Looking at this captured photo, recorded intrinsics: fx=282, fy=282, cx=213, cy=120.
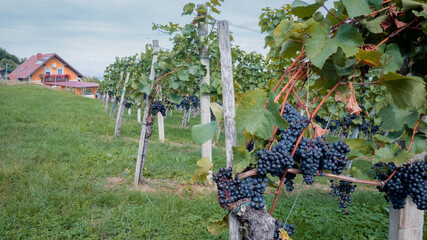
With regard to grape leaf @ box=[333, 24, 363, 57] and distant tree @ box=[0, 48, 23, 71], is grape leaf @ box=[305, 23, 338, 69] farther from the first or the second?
distant tree @ box=[0, 48, 23, 71]

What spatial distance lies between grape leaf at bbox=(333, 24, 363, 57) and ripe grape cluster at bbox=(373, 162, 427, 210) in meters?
0.71

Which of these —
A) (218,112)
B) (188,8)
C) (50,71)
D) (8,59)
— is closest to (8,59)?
(8,59)

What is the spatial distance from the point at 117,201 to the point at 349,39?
11.4 ft

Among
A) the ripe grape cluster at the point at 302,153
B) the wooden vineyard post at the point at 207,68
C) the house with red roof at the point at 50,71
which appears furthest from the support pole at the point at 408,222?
the house with red roof at the point at 50,71

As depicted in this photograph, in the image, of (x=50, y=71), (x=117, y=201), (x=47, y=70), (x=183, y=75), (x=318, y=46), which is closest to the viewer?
(x=318, y=46)

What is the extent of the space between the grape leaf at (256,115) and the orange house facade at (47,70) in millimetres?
42415

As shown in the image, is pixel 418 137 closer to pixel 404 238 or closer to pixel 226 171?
pixel 404 238

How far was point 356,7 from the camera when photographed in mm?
1255

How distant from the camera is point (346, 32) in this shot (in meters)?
1.28

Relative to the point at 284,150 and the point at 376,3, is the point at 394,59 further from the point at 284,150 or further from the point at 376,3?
the point at 284,150

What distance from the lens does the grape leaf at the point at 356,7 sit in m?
1.24

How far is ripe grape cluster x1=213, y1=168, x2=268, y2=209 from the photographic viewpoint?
1.42 metres

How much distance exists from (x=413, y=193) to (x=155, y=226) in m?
2.53

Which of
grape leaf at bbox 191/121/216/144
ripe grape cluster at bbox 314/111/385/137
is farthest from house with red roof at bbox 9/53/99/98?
grape leaf at bbox 191/121/216/144
